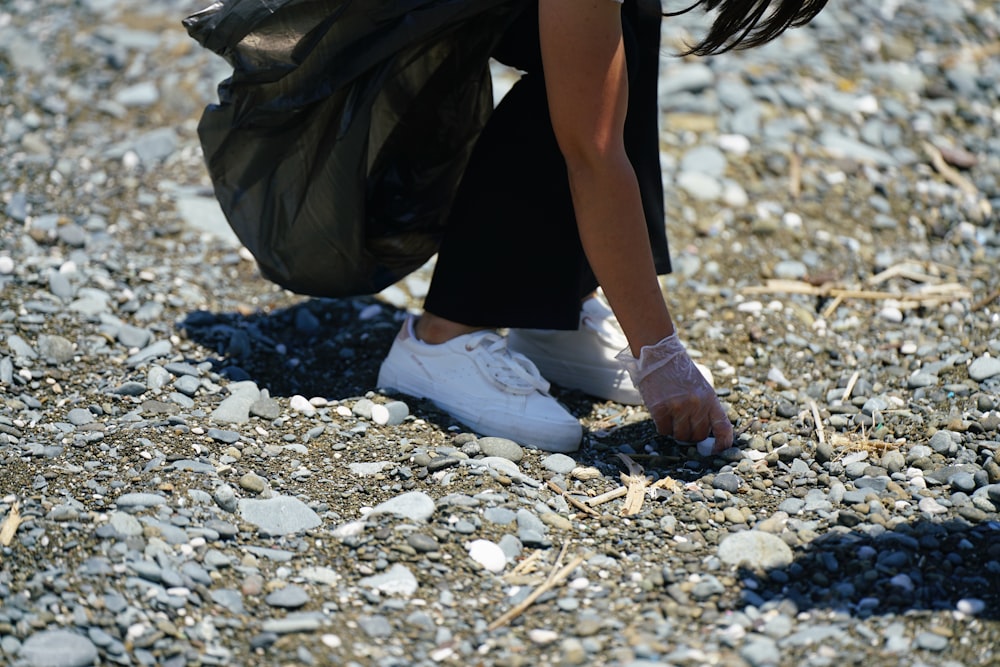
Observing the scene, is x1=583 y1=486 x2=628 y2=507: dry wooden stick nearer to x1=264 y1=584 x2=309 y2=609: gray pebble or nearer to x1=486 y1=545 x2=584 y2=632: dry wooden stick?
x1=486 y1=545 x2=584 y2=632: dry wooden stick

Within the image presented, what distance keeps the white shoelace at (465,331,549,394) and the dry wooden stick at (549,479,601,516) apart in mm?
275

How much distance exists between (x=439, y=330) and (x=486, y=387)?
186 mm

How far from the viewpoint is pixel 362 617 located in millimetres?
1749

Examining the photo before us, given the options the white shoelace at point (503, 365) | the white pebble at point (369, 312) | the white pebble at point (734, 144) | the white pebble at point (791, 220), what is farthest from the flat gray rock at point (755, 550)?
the white pebble at point (734, 144)

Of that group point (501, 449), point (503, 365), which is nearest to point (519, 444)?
point (501, 449)

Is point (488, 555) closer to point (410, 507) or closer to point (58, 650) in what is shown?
point (410, 507)

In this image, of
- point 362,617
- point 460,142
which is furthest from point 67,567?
point 460,142

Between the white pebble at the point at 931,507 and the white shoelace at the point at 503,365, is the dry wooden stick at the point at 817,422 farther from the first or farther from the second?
the white shoelace at the point at 503,365

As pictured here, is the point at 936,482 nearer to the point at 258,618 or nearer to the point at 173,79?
the point at 258,618

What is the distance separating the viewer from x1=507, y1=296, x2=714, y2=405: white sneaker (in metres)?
2.60

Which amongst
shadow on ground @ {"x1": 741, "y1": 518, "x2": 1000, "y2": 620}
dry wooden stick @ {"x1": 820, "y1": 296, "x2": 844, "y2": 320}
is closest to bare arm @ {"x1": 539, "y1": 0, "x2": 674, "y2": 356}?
shadow on ground @ {"x1": 741, "y1": 518, "x2": 1000, "y2": 620}

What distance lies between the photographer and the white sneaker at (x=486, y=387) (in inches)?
92.4

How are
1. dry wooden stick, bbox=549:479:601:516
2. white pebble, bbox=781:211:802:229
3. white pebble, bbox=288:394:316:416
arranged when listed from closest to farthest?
dry wooden stick, bbox=549:479:601:516 < white pebble, bbox=288:394:316:416 < white pebble, bbox=781:211:802:229

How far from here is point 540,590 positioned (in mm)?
1823
